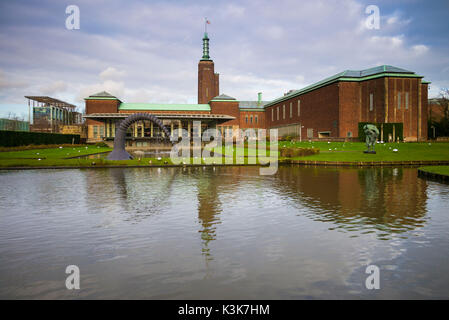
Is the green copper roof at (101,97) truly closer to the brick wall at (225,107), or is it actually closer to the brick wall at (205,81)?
the brick wall at (225,107)

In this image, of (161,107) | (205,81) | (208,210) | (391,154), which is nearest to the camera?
(208,210)

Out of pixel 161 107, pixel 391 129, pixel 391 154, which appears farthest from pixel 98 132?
pixel 391 154

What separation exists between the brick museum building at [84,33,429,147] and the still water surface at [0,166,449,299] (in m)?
45.8

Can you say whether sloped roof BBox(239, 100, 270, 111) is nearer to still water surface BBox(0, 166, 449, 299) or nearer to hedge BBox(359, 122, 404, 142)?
hedge BBox(359, 122, 404, 142)

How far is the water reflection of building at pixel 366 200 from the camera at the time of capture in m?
8.15

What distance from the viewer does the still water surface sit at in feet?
15.0

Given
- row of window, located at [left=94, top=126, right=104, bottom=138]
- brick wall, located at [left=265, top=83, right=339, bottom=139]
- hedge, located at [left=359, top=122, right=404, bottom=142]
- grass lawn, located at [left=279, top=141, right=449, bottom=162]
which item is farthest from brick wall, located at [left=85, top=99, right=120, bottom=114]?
grass lawn, located at [left=279, top=141, right=449, bottom=162]

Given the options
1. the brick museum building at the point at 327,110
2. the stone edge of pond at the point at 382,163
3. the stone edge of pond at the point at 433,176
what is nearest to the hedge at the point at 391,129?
the brick museum building at the point at 327,110

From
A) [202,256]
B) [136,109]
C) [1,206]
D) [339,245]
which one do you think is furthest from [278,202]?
[136,109]

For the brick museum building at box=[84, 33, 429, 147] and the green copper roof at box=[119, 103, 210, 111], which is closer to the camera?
the brick museum building at box=[84, 33, 429, 147]

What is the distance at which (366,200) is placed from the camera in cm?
1090

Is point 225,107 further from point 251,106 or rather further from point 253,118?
point 251,106

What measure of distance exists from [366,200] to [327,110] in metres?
51.6
